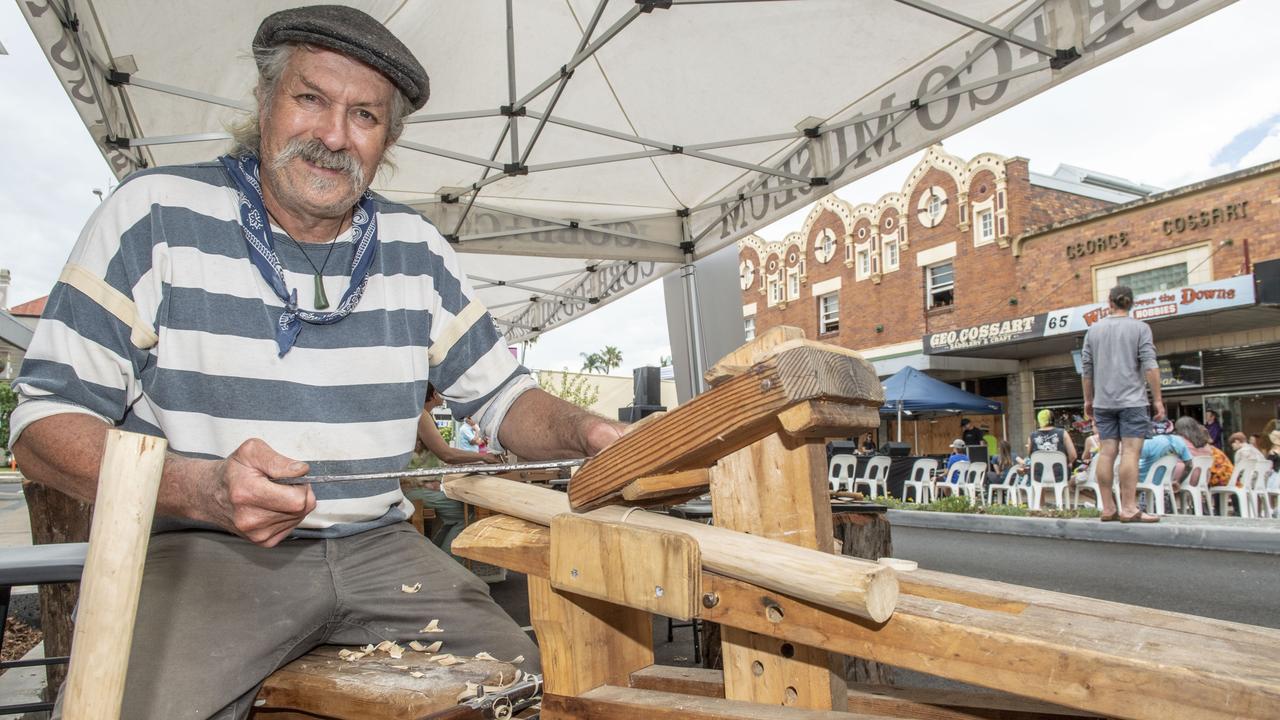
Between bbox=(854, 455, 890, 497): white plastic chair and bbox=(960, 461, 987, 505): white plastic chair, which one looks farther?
bbox=(854, 455, 890, 497): white plastic chair

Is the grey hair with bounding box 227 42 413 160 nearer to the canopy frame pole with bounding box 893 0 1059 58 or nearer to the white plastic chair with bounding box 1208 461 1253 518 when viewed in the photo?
the canopy frame pole with bounding box 893 0 1059 58

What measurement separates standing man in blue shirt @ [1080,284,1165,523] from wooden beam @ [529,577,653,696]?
21.2 ft

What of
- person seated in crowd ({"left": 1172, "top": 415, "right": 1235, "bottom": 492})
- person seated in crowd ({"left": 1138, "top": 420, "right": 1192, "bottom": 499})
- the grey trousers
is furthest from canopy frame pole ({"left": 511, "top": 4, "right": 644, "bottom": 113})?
person seated in crowd ({"left": 1172, "top": 415, "right": 1235, "bottom": 492})

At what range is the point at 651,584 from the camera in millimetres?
1039

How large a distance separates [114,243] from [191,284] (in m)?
0.16

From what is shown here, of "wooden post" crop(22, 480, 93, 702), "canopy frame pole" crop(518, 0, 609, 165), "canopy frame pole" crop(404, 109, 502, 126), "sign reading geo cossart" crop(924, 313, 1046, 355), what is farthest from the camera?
"sign reading geo cossart" crop(924, 313, 1046, 355)

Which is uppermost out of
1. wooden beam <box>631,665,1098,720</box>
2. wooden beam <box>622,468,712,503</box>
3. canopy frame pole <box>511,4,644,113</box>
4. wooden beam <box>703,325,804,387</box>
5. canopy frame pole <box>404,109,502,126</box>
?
canopy frame pole <box>511,4,644,113</box>

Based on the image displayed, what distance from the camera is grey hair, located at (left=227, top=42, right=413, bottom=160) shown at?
192 cm

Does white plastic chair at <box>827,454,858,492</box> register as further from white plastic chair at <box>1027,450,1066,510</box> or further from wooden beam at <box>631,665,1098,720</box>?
wooden beam at <box>631,665,1098,720</box>

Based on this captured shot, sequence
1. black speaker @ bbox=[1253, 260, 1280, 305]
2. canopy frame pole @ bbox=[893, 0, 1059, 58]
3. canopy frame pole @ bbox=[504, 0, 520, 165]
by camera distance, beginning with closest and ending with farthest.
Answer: canopy frame pole @ bbox=[893, 0, 1059, 58] < canopy frame pole @ bbox=[504, 0, 520, 165] < black speaker @ bbox=[1253, 260, 1280, 305]

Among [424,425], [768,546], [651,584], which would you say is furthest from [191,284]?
[424,425]

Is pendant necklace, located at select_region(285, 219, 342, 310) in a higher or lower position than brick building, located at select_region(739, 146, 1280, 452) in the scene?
lower

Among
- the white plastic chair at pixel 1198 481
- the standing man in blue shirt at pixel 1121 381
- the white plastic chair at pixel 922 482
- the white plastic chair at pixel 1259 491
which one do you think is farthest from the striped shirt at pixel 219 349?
the white plastic chair at pixel 922 482

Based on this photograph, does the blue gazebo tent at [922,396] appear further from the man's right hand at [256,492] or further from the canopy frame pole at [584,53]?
the man's right hand at [256,492]
